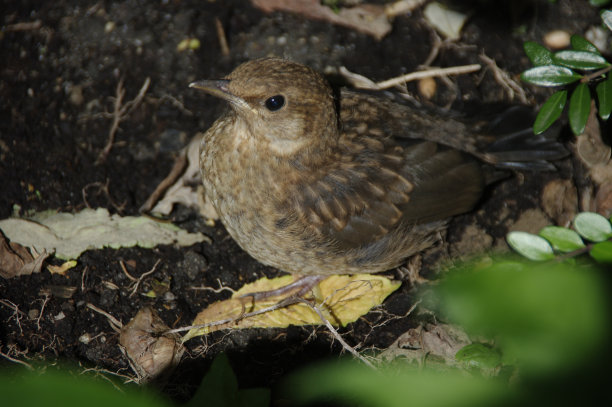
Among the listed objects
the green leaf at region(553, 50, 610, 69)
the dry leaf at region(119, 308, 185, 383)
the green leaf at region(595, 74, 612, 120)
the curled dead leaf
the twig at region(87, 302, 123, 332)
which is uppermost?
the green leaf at region(553, 50, 610, 69)

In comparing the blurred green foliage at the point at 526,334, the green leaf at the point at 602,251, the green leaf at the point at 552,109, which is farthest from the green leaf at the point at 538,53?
the blurred green foliage at the point at 526,334

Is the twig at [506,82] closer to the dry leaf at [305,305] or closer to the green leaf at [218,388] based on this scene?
the dry leaf at [305,305]

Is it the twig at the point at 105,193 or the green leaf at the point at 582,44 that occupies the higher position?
the green leaf at the point at 582,44

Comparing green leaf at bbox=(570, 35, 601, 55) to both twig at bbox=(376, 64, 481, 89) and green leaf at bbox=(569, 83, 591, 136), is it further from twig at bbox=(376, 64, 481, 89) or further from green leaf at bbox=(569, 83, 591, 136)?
twig at bbox=(376, 64, 481, 89)

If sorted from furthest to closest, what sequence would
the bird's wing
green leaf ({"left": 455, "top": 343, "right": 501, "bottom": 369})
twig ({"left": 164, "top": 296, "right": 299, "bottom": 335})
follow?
1. twig ({"left": 164, "top": 296, "right": 299, "bottom": 335})
2. the bird's wing
3. green leaf ({"left": 455, "top": 343, "right": 501, "bottom": 369})

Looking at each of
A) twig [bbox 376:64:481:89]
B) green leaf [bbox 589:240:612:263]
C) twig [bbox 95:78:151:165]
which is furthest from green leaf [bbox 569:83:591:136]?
twig [bbox 95:78:151:165]

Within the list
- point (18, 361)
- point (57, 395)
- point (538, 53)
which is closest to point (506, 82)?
point (538, 53)
